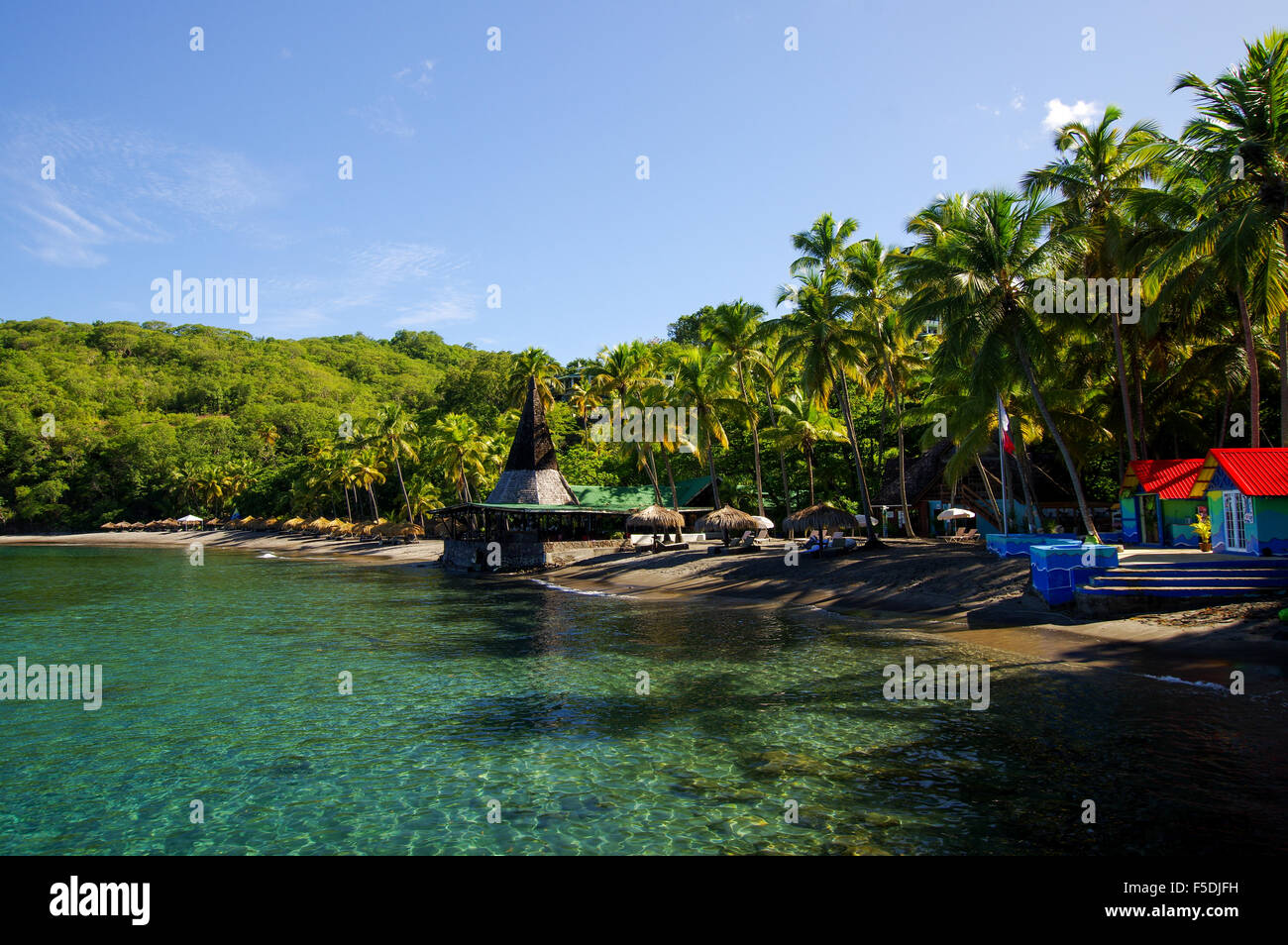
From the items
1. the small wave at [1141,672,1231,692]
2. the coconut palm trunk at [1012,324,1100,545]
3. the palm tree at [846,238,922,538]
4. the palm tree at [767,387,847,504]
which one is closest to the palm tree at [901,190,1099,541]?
the coconut palm trunk at [1012,324,1100,545]

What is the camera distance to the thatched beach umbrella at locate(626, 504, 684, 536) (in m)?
36.3

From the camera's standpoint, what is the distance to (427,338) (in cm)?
15888

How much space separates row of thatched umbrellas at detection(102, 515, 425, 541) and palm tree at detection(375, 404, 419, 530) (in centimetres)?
301

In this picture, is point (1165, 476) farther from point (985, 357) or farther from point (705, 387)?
point (705, 387)

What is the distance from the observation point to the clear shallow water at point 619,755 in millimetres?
7098

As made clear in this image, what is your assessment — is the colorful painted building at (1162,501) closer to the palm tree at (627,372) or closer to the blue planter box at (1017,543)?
the blue planter box at (1017,543)

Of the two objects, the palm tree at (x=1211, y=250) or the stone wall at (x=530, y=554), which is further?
the stone wall at (x=530, y=554)

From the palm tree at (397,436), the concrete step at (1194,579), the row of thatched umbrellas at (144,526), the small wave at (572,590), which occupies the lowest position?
the small wave at (572,590)

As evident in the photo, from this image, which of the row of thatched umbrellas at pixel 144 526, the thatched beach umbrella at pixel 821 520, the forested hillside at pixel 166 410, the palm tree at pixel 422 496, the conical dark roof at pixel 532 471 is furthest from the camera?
the forested hillside at pixel 166 410

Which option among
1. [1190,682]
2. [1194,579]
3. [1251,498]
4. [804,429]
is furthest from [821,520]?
[1190,682]

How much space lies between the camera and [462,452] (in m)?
51.6

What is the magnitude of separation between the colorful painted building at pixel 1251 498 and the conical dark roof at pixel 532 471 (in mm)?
30762

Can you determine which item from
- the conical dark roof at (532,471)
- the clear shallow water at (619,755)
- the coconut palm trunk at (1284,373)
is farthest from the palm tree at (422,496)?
the coconut palm trunk at (1284,373)
